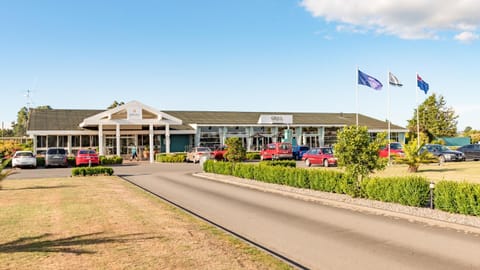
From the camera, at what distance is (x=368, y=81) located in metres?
30.9

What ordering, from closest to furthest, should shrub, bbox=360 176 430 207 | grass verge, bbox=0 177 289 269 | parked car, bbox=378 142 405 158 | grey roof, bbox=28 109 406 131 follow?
grass verge, bbox=0 177 289 269 → shrub, bbox=360 176 430 207 → parked car, bbox=378 142 405 158 → grey roof, bbox=28 109 406 131

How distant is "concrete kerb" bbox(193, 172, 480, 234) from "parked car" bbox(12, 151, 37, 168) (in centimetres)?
2368

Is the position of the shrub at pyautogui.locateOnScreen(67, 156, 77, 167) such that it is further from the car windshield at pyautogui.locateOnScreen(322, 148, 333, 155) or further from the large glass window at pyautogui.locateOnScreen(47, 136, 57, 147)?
the car windshield at pyautogui.locateOnScreen(322, 148, 333, 155)

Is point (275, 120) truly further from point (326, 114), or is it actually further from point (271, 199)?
point (271, 199)

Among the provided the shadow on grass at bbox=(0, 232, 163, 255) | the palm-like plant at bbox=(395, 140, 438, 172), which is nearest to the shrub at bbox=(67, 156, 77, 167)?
the palm-like plant at bbox=(395, 140, 438, 172)

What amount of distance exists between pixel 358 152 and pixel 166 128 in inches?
1280

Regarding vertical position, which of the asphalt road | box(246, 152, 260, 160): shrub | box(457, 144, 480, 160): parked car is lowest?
the asphalt road

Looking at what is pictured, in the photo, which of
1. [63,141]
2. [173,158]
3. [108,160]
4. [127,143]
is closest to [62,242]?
[108,160]

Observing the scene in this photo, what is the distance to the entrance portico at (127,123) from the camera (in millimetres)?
43031

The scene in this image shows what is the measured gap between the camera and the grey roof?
49.1 meters

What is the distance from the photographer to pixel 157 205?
13469 mm

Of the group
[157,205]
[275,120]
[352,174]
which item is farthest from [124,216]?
[275,120]

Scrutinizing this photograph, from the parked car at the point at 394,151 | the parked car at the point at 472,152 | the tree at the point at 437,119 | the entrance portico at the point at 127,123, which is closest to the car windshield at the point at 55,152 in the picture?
the entrance portico at the point at 127,123

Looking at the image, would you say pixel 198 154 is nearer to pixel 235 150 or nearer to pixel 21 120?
pixel 235 150
